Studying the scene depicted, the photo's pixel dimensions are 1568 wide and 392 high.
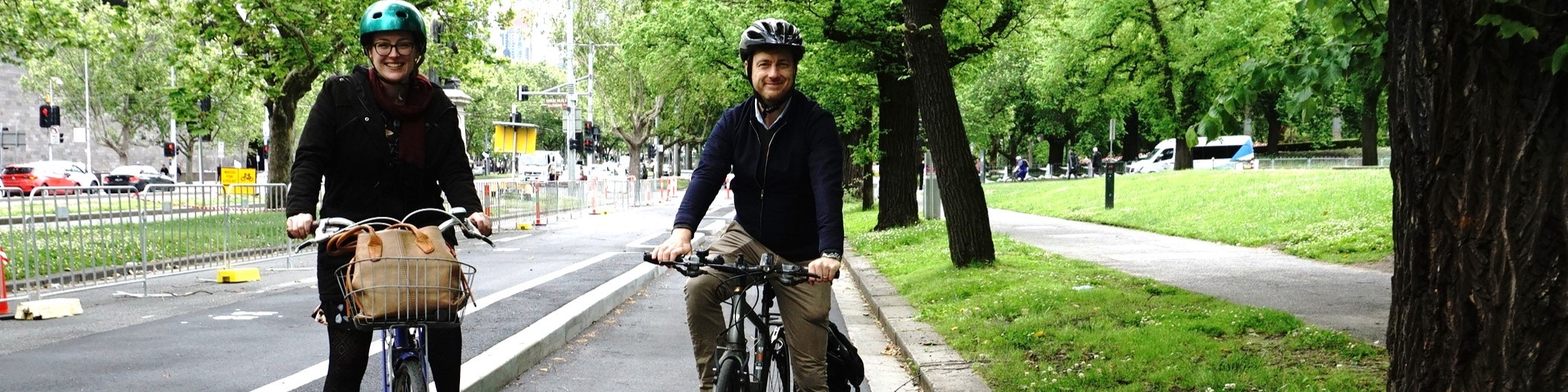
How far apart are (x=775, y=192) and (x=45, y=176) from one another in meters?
48.1

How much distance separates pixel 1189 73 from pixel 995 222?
20651 millimetres

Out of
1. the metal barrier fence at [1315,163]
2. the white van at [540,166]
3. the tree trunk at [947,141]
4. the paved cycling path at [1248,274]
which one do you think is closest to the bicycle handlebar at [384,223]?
the paved cycling path at [1248,274]

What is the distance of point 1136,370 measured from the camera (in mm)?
6293

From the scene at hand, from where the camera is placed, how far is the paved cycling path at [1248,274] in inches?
359

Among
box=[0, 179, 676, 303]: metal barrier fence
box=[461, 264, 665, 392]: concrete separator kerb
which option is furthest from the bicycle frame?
box=[0, 179, 676, 303]: metal barrier fence

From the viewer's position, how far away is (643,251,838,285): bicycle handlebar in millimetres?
3859

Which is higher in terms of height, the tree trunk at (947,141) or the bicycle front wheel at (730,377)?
the tree trunk at (947,141)

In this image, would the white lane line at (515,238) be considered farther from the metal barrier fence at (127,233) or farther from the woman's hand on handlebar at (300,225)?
the woman's hand on handlebar at (300,225)

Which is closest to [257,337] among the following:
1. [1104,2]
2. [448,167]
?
[448,167]

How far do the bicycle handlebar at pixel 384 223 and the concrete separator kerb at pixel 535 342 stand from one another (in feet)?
6.83

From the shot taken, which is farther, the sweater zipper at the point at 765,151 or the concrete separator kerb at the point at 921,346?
the concrete separator kerb at the point at 921,346

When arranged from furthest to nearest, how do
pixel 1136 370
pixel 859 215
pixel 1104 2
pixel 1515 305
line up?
pixel 1104 2, pixel 859 215, pixel 1136 370, pixel 1515 305

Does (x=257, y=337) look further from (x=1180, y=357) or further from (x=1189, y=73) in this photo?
(x=1189, y=73)

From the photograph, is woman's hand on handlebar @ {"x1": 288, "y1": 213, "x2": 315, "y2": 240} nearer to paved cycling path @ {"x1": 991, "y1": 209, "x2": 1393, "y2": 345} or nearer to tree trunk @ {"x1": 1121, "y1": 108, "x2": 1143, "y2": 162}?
paved cycling path @ {"x1": 991, "y1": 209, "x2": 1393, "y2": 345}
